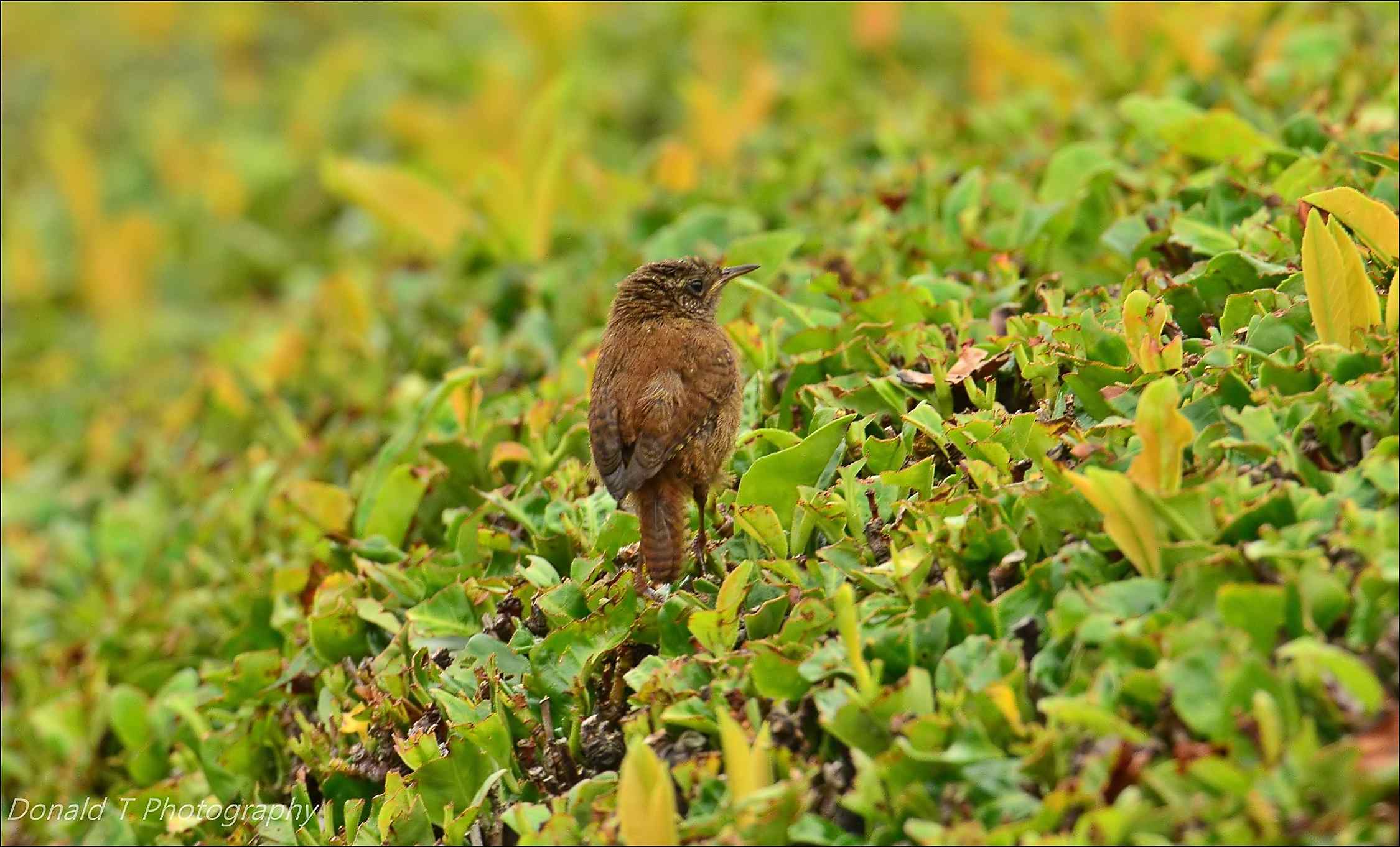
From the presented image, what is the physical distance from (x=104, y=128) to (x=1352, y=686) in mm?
9159

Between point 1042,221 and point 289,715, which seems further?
point 1042,221

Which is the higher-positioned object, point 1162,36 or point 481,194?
point 1162,36

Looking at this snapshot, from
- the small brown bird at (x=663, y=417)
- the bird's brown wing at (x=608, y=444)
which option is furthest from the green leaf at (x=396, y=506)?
the bird's brown wing at (x=608, y=444)

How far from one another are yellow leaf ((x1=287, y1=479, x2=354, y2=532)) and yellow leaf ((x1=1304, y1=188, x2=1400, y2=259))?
261cm

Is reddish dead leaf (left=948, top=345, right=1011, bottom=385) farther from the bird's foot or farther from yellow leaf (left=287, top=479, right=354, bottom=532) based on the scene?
yellow leaf (left=287, top=479, right=354, bottom=532)

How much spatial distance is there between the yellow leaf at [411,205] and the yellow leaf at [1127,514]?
3915 mm

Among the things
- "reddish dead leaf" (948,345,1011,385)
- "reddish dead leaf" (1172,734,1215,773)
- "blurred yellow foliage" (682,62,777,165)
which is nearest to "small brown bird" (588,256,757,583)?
"reddish dead leaf" (948,345,1011,385)

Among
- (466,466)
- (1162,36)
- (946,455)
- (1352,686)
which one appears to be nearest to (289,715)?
(466,466)

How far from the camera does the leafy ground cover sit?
245 cm

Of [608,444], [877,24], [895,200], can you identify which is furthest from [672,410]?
[877,24]

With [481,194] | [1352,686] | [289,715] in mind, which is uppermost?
[481,194]

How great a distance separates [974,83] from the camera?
23.2 ft

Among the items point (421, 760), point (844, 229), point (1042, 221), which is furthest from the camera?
point (844, 229)

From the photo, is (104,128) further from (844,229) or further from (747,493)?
(747,493)
